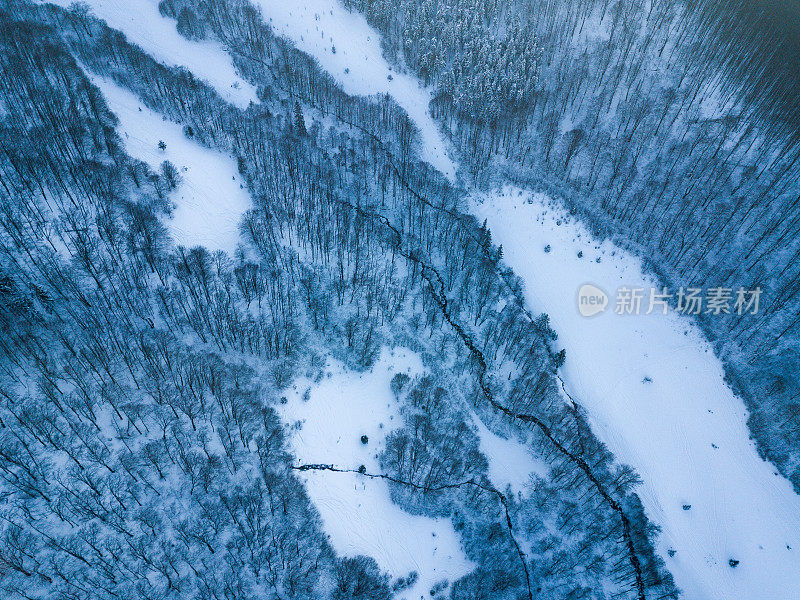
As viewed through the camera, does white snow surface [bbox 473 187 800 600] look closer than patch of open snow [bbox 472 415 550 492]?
Yes

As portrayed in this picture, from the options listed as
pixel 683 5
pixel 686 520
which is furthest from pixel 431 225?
pixel 683 5

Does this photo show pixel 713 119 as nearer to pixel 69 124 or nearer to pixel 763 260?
pixel 763 260

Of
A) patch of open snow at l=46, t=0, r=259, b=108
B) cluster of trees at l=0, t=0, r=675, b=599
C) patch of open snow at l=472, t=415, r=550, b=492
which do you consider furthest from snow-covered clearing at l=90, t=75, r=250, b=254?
patch of open snow at l=472, t=415, r=550, b=492

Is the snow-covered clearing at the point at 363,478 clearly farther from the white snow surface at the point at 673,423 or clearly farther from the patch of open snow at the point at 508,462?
the white snow surface at the point at 673,423

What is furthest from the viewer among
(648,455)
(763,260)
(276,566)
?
(763,260)

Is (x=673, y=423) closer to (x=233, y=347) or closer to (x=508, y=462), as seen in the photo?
(x=508, y=462)

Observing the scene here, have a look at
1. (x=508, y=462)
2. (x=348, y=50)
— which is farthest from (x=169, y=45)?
(x=508, y=462)

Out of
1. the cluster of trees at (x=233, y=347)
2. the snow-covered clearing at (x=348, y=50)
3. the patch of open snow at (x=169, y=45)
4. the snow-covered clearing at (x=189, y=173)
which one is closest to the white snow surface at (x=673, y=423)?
the cluster of trees at (x=233, y=347)

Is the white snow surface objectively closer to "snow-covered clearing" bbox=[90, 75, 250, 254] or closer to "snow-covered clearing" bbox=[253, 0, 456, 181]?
"snow-covered clearing" bbox=[253, 0, 456, 181]
